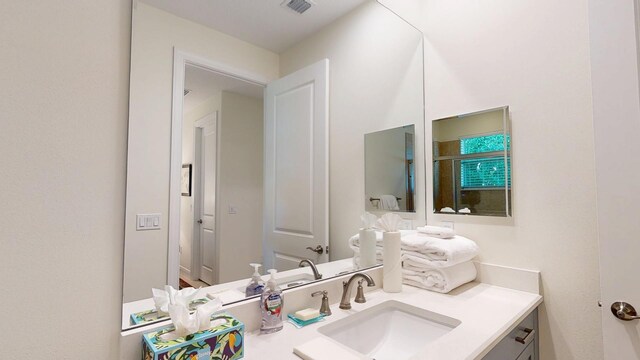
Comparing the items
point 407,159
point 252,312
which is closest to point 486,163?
point 407,159

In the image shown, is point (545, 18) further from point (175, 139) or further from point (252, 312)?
point (252, 312)

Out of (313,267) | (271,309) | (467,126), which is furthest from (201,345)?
(467,126)

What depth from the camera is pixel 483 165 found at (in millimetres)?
1481

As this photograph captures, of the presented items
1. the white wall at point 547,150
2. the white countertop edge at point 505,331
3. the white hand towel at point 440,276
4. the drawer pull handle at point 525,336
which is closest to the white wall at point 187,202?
the white countertop edge at point 505,331

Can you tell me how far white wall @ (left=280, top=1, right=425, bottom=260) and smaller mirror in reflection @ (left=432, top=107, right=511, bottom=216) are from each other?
0.12m

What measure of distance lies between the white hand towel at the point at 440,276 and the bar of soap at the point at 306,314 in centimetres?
56

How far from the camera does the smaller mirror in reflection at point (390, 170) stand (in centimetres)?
160

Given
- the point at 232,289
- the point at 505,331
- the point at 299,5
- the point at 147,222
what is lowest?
the point at 505,331

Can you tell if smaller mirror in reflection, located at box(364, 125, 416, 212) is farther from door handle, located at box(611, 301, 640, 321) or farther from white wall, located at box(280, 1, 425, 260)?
door handle, located at box(611, 301, 640, 321)

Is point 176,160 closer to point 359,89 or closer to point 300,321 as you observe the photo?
point 300,321

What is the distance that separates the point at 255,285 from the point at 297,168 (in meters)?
0.49

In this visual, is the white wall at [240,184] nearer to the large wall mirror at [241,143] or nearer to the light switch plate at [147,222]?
the large wall mirror at [241,143]

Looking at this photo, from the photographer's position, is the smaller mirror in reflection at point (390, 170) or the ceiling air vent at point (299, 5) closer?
the ceiling air vent at point (299, 5)

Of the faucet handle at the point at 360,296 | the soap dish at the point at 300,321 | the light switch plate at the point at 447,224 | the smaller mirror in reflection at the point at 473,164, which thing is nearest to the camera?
the soap dish at the point at 300,321
